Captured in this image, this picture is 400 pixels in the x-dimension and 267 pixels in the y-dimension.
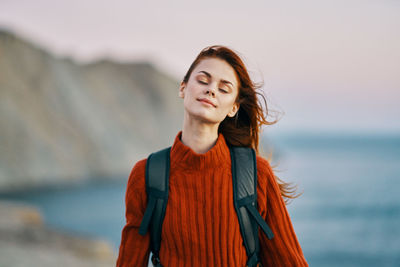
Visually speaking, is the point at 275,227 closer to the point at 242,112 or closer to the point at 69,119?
the point at 242,112

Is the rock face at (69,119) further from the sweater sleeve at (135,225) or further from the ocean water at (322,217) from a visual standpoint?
the sweater sleeve at (135,225)

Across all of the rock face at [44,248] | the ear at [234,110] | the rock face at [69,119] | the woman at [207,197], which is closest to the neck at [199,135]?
the woman at [207,197]

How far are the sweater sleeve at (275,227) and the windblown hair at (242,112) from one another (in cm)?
15

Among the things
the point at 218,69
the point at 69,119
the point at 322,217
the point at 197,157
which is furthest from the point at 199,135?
the point at 69,119

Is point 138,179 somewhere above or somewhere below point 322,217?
below

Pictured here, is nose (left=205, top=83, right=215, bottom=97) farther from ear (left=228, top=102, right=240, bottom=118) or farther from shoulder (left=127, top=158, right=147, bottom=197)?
shoulder (left=127, top=158, right=147, bottom=197)

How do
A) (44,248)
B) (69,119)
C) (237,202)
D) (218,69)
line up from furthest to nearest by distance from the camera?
1. (69,119)
2. (44,248)
3. (218,69)
4. (237,202)

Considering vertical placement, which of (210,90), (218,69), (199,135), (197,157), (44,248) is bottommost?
(197,157)

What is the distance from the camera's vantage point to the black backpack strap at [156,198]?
6.24 feet

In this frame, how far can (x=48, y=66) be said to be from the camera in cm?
2780

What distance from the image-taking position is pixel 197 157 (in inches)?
77.5

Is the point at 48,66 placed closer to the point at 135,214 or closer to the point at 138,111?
the point at 138,111

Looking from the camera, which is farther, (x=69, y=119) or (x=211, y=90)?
(x=69, y=119)

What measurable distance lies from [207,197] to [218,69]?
635 mm
